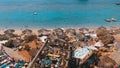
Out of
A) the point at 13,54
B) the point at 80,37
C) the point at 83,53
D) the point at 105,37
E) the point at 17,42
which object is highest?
the point at 13,54

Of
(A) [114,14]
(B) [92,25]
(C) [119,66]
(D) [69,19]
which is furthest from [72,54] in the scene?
(A) [114,14]

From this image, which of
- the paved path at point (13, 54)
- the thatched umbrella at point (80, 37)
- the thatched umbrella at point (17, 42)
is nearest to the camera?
the paved path at point (13, 54)

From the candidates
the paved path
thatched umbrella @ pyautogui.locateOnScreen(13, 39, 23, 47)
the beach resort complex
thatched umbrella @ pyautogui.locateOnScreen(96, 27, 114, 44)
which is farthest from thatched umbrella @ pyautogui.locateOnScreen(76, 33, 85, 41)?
the paved path

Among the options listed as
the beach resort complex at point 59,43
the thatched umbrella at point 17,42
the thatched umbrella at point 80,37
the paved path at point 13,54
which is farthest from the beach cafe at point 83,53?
the thatched umbrella at point 17,42

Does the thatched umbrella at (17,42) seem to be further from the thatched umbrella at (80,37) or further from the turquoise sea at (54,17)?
the turquoise sea at (54,17)

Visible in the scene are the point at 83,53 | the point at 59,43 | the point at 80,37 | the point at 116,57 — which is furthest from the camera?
the point at 80,37

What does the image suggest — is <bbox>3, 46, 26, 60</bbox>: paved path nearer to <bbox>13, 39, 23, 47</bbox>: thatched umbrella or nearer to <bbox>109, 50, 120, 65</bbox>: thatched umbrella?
<bbox>13, 39, 23, 47</bbox>: thatched umbrella

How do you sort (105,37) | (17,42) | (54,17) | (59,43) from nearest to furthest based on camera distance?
(59,43) → (17,42) → (105,37) → (54,17)

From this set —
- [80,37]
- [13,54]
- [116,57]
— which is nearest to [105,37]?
[80,37]

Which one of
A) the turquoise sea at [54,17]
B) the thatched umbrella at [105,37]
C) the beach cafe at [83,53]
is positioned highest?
the beach cafe at [83,53]

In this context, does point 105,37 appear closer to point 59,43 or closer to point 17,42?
point 59,43

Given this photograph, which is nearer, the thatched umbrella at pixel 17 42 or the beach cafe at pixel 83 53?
the beach cafe at pixel 83 53

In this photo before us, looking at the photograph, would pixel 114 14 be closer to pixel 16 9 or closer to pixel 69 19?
pixel 69 19
